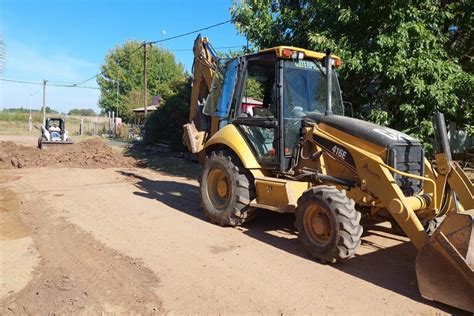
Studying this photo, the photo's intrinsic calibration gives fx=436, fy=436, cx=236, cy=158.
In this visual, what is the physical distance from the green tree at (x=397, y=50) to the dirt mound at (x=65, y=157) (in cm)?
747

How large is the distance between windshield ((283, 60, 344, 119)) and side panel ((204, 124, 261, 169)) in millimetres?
863

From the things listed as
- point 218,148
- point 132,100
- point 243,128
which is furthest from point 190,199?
point 132,100

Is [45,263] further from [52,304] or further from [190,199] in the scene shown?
[190,199]

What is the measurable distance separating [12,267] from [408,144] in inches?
191

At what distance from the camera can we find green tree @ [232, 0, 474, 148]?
827cm

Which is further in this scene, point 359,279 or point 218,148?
point 218,148

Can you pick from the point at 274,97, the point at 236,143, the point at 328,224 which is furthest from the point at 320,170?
the point at 236,143

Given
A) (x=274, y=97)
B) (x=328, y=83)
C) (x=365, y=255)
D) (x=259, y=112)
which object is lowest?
(x=365, y=255)

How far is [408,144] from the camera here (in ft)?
17.2

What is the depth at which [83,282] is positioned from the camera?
450cm

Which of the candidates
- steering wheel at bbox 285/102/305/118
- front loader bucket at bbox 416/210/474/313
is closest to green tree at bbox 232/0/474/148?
steering wheel at bbox 285/102/305/118

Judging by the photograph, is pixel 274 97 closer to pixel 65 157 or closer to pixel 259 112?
pixel 259 112

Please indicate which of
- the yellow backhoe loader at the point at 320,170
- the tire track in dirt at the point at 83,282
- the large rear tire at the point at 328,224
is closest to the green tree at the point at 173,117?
the yellow backhoe loader at the point at 320,170

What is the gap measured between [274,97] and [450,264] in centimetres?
319
